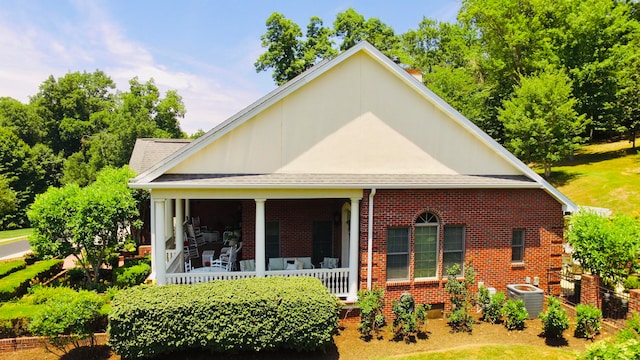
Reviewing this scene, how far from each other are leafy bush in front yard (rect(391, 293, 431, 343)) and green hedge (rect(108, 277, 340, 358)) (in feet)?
7.03

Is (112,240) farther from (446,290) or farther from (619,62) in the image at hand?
(619,62)

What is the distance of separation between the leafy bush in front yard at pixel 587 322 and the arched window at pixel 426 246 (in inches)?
150

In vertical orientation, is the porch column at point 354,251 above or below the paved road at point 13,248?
above

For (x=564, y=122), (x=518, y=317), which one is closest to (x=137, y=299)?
(x=518, y=317)

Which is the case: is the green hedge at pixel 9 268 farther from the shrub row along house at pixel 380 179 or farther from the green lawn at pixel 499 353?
the green lawn at pixel 499 353

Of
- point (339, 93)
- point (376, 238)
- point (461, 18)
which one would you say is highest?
point (461, 18)

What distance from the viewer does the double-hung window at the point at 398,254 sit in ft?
38.4

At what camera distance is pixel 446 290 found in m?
11.5

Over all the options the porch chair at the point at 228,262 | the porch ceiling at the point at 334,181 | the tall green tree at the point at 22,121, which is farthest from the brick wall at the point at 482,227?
the tall green tree at the point at 22,121

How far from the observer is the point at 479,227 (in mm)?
12086

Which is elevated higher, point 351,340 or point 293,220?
point 293,220

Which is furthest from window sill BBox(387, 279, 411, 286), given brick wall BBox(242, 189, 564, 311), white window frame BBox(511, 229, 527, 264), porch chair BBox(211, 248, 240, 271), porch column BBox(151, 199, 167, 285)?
porch column BBox(151, 199, 167, 285)

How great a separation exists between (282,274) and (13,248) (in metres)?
24.9

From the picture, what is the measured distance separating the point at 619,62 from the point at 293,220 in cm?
3483
